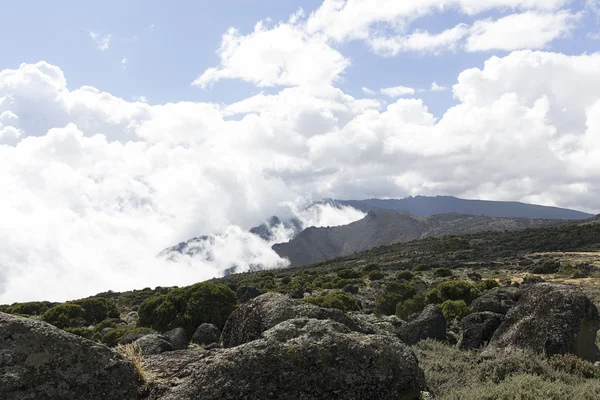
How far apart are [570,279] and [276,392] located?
41056mm

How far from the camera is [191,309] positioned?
2188 centimetres

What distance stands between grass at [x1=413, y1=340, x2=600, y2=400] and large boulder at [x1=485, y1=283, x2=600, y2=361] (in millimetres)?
743

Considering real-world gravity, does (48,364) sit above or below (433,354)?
above

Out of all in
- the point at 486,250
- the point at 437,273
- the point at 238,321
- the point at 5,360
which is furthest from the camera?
the point at 486,250

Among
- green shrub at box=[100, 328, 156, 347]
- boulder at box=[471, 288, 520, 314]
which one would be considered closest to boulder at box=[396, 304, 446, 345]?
boulder at box=[471, 288, 520, 314]

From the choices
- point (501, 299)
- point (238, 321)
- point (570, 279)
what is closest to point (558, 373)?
point (238, 321)

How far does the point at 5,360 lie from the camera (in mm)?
5848

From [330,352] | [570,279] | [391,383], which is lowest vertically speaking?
[570,279]

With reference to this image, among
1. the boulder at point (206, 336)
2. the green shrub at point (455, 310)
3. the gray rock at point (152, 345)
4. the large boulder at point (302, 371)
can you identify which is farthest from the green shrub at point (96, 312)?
the large boulder at point (302, 371)

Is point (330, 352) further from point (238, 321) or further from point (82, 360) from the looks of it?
point (238, 321)

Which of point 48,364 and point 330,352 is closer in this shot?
point 48,364

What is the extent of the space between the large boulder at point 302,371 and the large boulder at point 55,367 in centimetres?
66

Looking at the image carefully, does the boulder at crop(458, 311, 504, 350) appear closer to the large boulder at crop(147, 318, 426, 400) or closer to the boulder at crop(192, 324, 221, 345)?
the large boulder at crop(147, 318, 426, 400)

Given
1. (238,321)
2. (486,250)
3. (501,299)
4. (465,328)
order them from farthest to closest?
(486,250) → (501,299) → (465,328) → (238,321)
